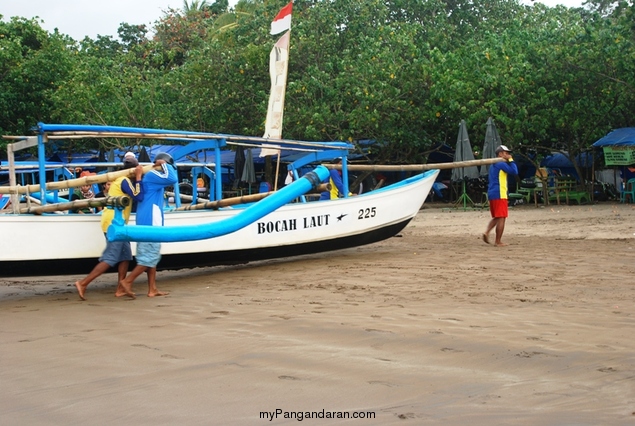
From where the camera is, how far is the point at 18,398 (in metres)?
4.28

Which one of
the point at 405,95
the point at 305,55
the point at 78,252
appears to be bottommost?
the point at 78,252

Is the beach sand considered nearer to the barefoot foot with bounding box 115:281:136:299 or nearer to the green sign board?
the barefoot foot with bounding box 115:281:136:299

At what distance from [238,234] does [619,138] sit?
42.4 feet

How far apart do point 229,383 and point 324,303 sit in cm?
257

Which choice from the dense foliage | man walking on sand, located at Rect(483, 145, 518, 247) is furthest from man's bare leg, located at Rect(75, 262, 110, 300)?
the dense foliage

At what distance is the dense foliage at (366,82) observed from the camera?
64.5ft

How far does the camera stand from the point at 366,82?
22.0 m

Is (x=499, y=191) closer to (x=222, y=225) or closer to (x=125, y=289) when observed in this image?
(x=125, y=289)

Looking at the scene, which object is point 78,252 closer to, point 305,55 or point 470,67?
point 470,67

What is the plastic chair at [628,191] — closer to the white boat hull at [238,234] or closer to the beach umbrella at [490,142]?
the beach umbrella at [490,142]

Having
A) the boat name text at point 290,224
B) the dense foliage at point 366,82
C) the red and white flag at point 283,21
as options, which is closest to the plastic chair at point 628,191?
the dense foliage at point 366,82

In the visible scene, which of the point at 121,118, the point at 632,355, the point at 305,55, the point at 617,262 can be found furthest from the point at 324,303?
the point at 121,118

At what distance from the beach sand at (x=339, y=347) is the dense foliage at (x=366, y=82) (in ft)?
37.3

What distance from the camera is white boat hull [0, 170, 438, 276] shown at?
26.1 feet
